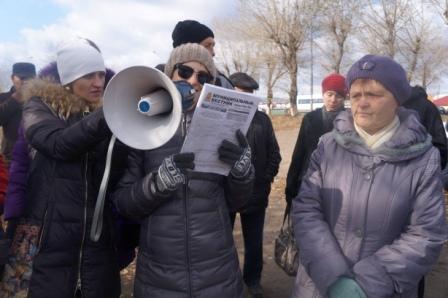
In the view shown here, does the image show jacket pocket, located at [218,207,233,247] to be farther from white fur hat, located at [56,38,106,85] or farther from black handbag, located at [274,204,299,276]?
white fur hat, located at [56,38,106,85]

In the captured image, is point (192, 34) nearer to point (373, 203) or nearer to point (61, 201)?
point (61, 201)

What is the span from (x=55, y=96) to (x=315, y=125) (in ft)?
7.76

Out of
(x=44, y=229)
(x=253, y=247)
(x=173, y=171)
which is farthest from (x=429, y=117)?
(x=44, y=229)

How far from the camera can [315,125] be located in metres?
3.86

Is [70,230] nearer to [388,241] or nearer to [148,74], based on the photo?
[148,74]

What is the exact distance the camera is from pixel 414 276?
72.7 inches

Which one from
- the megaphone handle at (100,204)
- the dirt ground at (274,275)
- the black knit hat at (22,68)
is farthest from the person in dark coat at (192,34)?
the black knit hat at (22,68)

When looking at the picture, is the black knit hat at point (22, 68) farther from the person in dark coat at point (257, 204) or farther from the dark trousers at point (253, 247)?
the dark trousers at point (253, 247)

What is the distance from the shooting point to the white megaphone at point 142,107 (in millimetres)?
1683

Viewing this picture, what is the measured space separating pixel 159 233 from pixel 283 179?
7836mm

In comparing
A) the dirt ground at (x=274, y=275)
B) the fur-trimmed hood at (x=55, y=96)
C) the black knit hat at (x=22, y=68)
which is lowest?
the dirt ground at (x=274, y=275)

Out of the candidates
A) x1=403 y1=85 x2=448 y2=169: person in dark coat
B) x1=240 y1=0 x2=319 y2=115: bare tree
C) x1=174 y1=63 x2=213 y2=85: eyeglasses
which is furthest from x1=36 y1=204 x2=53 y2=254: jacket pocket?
x1=240 y1=0 x2=319 y2=115: bare tree

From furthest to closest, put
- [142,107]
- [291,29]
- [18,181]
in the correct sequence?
[291,29]
[18,181]
[142,107]

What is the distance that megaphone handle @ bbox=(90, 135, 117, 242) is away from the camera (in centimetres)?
195
